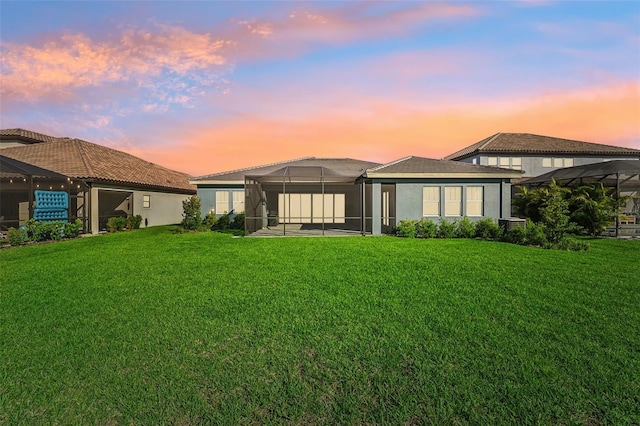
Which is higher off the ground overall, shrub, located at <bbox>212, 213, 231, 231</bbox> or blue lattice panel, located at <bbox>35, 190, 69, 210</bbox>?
blue lattice panel, located at <bbox>35, 190, 69, 210</bbox>

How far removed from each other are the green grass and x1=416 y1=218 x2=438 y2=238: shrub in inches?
251

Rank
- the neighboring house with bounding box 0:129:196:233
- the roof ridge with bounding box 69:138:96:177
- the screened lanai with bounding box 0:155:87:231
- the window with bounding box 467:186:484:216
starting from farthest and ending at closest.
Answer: the roof ridge with bounding box 69:138:96:177 < the neighboring house with bounding box 0:129:196:233 < the window with bounding box 467:186:484:216 < the screened lanai with bounding box 0:155:87:231

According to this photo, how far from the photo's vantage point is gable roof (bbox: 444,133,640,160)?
99.8ft

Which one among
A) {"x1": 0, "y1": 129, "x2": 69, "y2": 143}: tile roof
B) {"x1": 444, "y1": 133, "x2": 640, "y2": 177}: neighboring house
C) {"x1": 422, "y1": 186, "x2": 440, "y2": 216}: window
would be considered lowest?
{"x1": 422, "y1": 186, "x2": 440, "y2": 216}: window

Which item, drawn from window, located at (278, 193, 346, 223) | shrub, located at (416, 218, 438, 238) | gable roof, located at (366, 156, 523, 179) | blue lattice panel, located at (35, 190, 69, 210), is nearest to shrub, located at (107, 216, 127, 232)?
blue lattice panel, located at (35, 190, 69, 210)

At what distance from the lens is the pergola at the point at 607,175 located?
51.7ft

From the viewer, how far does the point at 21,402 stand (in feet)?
10.4

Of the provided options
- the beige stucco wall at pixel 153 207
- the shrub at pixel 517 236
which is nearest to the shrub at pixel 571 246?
the shrub at pixel 517 236

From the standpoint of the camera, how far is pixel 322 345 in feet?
13.8

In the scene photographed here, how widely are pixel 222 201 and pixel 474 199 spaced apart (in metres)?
13.8

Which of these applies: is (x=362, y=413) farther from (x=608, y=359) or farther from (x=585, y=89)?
(x=585, y=89)

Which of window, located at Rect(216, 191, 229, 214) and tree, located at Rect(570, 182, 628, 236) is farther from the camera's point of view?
window, located at Rect(216, 191, 229, 214)

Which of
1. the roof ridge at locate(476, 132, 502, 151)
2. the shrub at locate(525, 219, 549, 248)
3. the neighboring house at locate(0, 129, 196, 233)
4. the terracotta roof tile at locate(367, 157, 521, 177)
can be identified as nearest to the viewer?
the shrub at locate(525, 219, 549, 248)

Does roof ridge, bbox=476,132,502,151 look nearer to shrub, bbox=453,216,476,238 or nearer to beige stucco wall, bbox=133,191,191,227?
shrub, bbox=453,216,476,238
